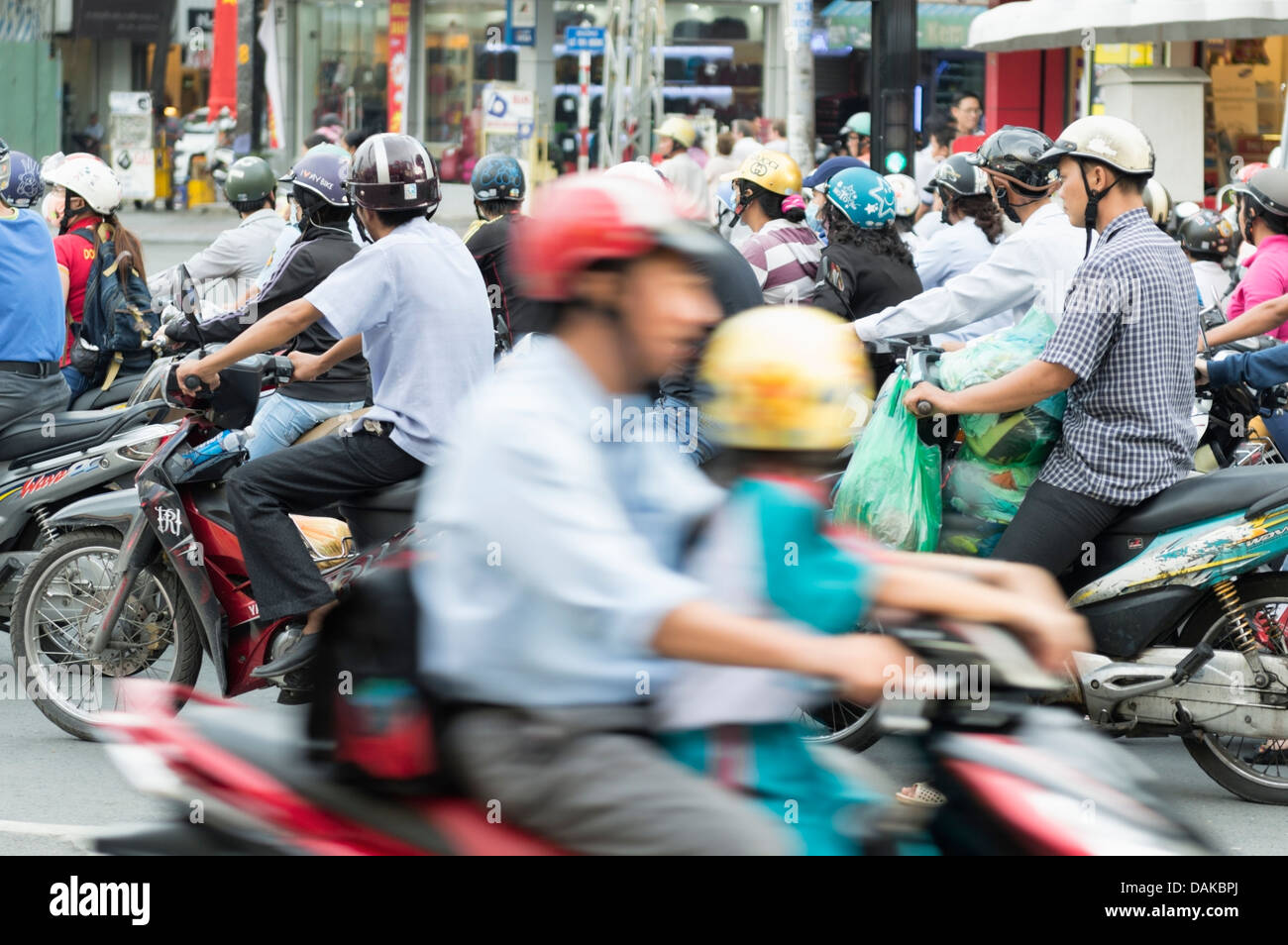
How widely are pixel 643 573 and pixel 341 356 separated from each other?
3563mm

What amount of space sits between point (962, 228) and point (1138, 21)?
16.7 ft

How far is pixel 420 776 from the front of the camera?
9.31ft

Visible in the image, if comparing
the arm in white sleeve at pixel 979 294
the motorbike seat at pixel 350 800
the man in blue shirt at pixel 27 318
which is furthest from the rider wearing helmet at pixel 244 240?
the motorbike seat at pixel 350 800

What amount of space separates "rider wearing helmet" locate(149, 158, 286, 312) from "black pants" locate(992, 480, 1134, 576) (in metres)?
4.63

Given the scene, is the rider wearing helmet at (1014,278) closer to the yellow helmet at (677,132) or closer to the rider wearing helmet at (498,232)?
the rider wearing helmet at (498,232)

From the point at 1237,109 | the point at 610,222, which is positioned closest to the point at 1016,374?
the point at 610,222

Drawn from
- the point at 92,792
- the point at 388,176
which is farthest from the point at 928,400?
the point at 92,792

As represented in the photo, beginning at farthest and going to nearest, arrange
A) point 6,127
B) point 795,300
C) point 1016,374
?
point 6,127 < point 795,300 < point 1016,374

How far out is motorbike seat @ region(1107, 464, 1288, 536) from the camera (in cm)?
528

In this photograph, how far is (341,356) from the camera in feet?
19.9

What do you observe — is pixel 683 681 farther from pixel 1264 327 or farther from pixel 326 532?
pixel 1264 327

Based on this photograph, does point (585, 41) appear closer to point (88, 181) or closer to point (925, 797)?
point (88, 181)

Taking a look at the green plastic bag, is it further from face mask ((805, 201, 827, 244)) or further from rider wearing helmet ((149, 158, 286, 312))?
face mask ((805, 201, 827, 244))

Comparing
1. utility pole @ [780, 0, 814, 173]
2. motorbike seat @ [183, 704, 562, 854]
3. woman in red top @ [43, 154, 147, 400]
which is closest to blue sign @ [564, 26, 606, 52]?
utility pole @ [780, 0, 814, 173]
